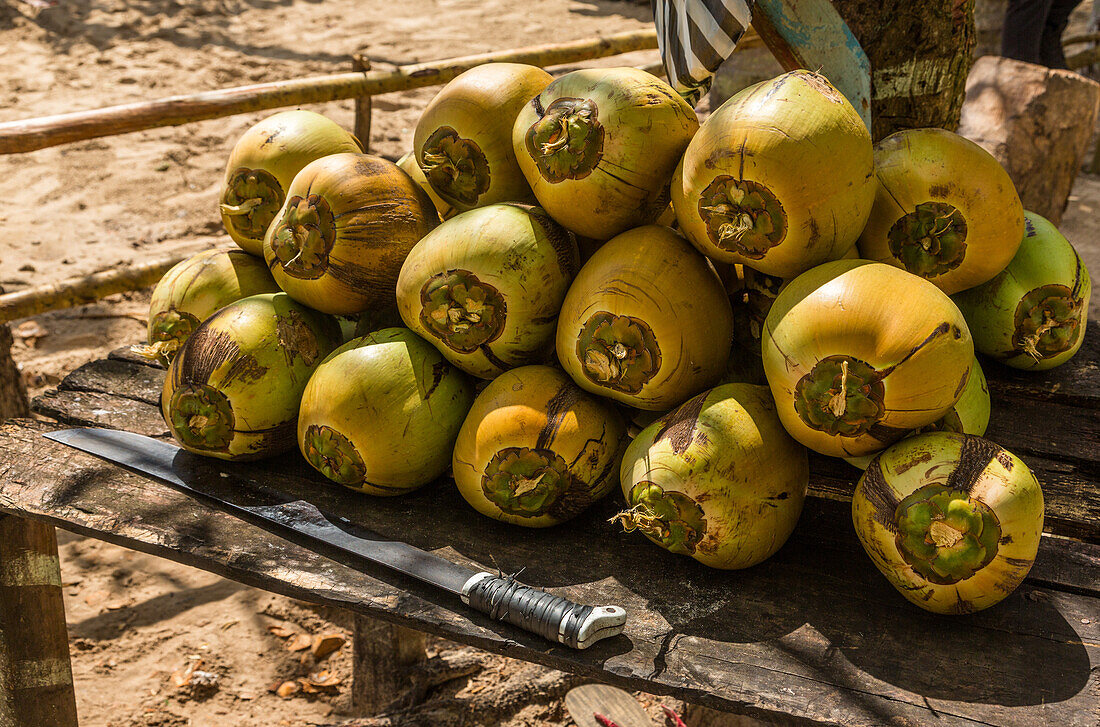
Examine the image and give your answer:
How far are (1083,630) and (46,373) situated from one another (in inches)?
160

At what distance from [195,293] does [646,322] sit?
101 cm

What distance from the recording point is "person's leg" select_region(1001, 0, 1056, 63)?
5516 mm

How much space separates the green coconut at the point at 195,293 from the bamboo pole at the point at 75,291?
1354mm

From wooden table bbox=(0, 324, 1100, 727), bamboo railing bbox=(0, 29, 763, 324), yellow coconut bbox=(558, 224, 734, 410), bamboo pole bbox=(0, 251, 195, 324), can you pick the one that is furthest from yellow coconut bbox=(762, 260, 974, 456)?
bamboo pole bbox=(0, 251, 195, 324)

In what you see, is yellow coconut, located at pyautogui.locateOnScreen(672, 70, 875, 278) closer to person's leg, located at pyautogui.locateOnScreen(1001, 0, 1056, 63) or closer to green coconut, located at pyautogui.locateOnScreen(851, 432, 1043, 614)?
green coconut, located at pyautogui.locateOnScreen(851, 432, 1043, 614)

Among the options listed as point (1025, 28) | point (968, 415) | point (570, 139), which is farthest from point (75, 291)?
point (1025, 28)

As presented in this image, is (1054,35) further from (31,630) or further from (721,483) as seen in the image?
(31,630)

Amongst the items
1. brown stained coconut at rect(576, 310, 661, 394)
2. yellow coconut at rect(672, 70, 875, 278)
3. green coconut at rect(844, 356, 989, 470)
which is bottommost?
green coconut at rect(844, 356, 989, 470)

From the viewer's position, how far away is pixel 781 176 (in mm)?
1272

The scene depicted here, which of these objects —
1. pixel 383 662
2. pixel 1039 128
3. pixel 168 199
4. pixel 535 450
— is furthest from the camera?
pixel 168 199

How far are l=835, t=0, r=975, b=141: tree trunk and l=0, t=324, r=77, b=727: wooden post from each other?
2.07m

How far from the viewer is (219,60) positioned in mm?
7059

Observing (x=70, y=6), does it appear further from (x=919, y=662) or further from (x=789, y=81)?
(x=919, y=662)

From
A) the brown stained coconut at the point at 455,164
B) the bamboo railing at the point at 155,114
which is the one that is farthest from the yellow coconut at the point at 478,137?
the bamboo railing at the point at 155,114
